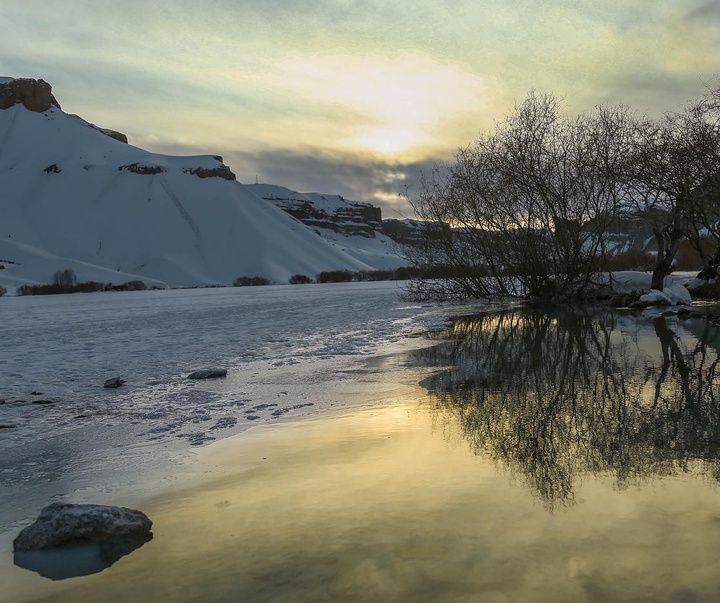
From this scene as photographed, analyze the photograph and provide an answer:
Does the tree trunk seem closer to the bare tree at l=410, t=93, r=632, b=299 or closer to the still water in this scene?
the bare tree at l=410, t=93, r=632, b=299

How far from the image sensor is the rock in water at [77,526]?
297 centimetres

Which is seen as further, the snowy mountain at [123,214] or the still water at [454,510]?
the snowy mountain at [123,214]

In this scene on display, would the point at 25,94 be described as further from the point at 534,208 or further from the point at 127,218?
the point at 534,208

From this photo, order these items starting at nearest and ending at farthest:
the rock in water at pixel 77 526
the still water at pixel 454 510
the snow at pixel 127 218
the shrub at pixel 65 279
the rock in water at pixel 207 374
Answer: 1. the still water at pixel 454 510
2. the rock in water at pixel 77 526
3. the rock in water at pixel 207 374
4. the shrub at pixel 65 279
5. the snow at pixel 127 218

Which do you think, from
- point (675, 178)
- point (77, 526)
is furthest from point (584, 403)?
point (675, 178)

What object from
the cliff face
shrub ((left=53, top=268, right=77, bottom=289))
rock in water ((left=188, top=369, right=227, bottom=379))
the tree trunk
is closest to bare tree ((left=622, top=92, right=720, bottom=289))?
the tree trunk

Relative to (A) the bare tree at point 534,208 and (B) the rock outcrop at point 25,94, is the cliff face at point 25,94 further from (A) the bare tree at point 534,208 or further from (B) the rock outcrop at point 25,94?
(A) the bare tree at point 534,208

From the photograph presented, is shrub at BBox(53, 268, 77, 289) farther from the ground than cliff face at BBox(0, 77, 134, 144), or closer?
closer

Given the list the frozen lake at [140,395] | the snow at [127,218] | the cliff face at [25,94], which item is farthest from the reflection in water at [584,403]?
the cliff face at [25,94]

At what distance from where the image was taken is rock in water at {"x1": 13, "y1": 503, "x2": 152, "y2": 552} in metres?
2.97

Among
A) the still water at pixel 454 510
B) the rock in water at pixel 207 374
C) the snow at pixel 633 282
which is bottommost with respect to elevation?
the rock in water at pixel 207 374

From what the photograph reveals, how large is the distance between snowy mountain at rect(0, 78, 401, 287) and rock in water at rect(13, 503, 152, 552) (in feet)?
396

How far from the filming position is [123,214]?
155 m

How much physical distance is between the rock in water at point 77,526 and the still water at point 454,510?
166 millimetres
